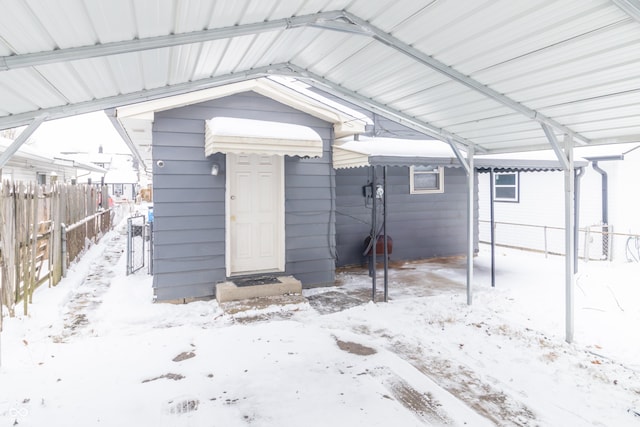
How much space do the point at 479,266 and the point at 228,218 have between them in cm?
572

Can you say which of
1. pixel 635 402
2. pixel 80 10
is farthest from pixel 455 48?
pixel 635 402

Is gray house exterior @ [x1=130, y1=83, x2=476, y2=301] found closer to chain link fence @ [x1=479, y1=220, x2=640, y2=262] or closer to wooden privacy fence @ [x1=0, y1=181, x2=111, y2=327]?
wooden privacy fence @ [x1=0, y1=181, x2=111, y2=327]

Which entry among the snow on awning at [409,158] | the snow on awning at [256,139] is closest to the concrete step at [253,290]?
the snow on awning at [256,139]

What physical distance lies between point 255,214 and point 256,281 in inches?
42.4

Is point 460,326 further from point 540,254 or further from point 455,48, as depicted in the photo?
point 540,254

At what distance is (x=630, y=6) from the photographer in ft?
7.14

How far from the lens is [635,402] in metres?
3.04

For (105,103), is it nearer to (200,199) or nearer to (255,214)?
(200,199)

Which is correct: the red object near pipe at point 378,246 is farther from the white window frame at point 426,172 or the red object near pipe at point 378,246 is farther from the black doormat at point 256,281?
the black doormat at point 256,281

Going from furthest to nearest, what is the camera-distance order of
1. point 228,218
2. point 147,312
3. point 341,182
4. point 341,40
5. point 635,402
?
point 341,182
point 228,218
point 147,312
point 341,40
point 635,402

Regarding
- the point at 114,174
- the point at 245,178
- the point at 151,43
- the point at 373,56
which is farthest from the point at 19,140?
the point at 114,174

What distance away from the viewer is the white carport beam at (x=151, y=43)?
2.30 m

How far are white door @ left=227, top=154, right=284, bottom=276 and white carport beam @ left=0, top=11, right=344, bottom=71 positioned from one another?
3.07 meters

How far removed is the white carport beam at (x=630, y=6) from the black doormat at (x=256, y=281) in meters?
4.91
